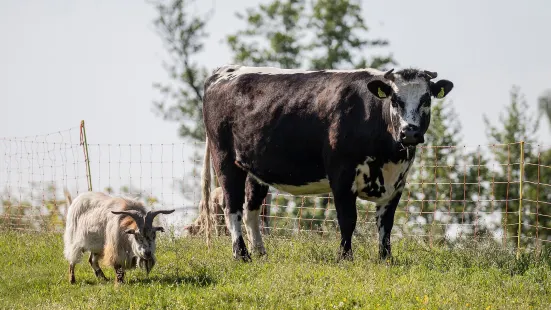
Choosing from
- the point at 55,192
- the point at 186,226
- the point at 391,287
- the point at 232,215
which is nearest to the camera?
the point at 391,287

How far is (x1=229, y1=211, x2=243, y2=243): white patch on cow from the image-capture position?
12000mm

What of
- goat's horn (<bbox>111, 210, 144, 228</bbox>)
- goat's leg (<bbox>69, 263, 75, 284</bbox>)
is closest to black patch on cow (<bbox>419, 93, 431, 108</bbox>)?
goat's horn (<bbox>111, 210, 144, 228</bbox>)

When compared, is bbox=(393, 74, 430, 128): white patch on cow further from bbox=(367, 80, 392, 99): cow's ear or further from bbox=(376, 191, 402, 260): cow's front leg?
bbox=(376, 191, 402, 260): cow's front leg

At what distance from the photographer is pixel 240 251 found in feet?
38.7

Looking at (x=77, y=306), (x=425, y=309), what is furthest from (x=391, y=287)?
(x=77, y=306)

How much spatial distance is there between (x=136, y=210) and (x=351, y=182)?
110 inches

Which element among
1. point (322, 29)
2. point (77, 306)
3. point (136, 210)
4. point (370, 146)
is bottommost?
point (77, 306)

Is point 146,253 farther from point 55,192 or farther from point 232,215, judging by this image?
point 55,192

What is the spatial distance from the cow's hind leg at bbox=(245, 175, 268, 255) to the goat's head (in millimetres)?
1962

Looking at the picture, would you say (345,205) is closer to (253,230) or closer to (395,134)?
(395,134)

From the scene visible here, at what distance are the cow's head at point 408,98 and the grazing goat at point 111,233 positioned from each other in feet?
10.2

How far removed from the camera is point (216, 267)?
1078 cm

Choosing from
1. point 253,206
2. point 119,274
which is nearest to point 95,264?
point 119,274

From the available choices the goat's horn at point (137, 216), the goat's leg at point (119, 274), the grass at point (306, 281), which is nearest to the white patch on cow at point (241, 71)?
the grass at point (306, 281)
